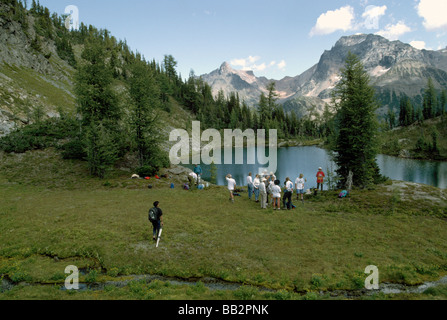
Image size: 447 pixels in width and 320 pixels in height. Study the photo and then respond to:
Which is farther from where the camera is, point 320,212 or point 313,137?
point 313,137

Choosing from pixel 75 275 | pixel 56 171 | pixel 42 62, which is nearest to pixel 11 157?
pixel 56 171

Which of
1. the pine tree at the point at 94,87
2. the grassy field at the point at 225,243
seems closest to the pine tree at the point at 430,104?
the grassy field at the point at 225,243

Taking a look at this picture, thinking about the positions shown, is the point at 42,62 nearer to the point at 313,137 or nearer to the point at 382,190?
the point at 382,190

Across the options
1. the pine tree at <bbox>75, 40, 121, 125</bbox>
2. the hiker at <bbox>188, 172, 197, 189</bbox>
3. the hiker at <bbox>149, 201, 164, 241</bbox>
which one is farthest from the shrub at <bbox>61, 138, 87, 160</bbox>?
the hiker at <bbox>149, 201, 164, 241</bbox>

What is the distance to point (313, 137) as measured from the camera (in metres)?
164

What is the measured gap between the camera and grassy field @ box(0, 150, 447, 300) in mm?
10680

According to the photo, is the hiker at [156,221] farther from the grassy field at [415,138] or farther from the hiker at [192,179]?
the grassy field at [415,138]

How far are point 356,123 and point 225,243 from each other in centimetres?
2344

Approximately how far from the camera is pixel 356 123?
27797 mm

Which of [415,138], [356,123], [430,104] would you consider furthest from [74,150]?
[430,104]

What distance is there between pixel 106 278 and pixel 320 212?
1797 centimetres

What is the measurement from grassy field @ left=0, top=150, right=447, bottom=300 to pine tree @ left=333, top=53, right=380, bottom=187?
359cm

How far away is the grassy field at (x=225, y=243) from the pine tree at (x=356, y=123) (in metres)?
3.59

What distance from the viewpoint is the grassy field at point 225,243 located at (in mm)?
10680
